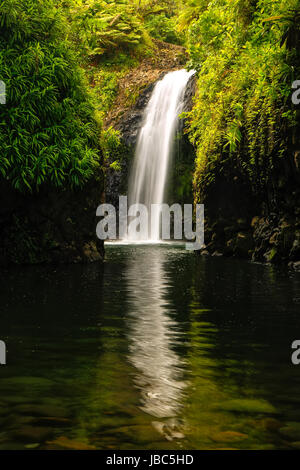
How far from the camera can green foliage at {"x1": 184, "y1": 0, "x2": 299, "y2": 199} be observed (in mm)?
10188

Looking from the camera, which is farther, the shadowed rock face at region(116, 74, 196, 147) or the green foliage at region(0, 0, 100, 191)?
the shadowed rock face at region(116, 74, 196, 147)

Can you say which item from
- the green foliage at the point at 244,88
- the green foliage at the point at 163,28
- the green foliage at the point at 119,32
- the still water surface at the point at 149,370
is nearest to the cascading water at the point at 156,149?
the green foliage at the point at 244,88

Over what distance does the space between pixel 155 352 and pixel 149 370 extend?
1.57 feet

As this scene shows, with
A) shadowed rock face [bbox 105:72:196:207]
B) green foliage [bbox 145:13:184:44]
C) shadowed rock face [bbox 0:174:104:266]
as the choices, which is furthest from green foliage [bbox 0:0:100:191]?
green foliage [bbox 145:13:184:44]

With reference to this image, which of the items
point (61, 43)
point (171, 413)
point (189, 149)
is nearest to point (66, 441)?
point (171, 413)

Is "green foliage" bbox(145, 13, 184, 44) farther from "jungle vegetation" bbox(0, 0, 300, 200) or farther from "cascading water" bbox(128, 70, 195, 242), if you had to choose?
"jungle vegetation" bbox(0, 0, 300, 200)

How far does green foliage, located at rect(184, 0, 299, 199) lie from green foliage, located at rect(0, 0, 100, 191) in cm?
403

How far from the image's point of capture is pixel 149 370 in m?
3.29

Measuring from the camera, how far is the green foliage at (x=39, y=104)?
32.3 ft

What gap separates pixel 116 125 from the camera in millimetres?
27422

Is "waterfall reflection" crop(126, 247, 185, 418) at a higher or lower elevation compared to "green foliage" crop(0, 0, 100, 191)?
lower

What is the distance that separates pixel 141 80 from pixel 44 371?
27384mm

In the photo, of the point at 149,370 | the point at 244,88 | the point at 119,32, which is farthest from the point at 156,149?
the point at 149,370

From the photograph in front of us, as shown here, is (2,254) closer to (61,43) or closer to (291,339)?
(61,43)
